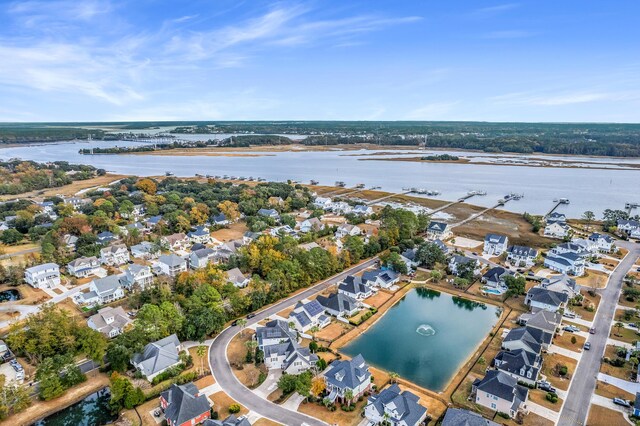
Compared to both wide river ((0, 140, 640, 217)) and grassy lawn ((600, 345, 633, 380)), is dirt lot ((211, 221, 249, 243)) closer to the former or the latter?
wide river ((0, 140, 640, 217))

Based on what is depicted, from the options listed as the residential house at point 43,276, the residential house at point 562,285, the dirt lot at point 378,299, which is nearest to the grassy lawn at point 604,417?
the residential house at point 562,285

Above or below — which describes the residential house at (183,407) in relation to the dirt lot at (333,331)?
above

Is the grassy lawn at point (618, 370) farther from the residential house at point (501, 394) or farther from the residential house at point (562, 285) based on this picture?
the residential house at point (562, 285)

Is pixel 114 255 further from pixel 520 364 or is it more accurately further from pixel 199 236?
pixel 520 364

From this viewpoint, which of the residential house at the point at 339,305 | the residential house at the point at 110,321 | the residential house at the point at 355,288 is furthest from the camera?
the residential house at the point at 355,288

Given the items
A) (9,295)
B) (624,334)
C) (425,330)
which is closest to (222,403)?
(425,330)

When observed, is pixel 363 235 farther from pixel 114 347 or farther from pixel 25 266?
pixel 25 266
